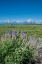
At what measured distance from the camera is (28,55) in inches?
225

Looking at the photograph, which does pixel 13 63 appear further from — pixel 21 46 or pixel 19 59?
pixel 21 46

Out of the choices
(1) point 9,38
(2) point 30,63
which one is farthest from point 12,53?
(2) point 30,63

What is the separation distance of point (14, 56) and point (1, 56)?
52 cm

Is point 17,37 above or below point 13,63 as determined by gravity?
above

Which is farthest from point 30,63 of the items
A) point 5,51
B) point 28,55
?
point 5,51

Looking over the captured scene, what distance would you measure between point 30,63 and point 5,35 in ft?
4.92

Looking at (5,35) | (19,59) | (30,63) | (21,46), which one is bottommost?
(30,63)

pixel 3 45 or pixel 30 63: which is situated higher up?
pixel 3 45

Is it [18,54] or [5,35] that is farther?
[5,35]

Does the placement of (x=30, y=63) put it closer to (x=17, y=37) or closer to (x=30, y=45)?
(x=30, y=45)

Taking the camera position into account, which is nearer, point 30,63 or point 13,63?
point 13,63

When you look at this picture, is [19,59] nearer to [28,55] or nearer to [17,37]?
[28,55]

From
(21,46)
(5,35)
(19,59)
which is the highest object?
(5,35)

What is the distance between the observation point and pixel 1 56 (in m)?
5.51
